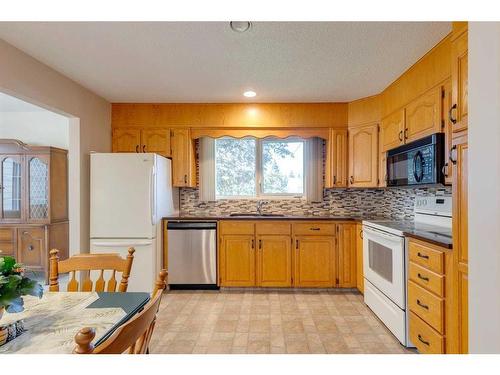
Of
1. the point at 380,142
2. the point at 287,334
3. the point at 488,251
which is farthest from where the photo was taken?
the point at 380,142

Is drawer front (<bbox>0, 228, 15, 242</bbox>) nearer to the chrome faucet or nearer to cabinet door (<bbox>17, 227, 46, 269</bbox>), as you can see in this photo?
cabinet door (<bbox>17, 227, 46, 269</bbox>)

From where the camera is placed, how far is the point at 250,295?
349cm

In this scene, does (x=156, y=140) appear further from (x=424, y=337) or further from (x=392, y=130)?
(x=424, y=337)

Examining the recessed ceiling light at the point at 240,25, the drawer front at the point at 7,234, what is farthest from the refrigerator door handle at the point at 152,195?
the drawer front at the point at 7,234

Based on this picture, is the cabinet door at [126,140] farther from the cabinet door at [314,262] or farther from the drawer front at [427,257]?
the drawer front at [427,257]

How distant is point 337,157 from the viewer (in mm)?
3844

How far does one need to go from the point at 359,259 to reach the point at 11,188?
14.7 ft

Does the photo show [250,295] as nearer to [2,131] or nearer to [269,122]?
[269,122]

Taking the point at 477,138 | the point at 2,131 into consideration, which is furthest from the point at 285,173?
the point at 2,131

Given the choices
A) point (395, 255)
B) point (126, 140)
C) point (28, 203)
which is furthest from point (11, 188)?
point (395, 255)

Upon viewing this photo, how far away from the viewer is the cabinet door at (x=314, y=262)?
3592 millimetres

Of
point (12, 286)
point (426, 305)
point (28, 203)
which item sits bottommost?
point (426, 305)

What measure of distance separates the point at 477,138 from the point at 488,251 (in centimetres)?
23

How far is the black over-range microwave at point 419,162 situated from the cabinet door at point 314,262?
1073mm
